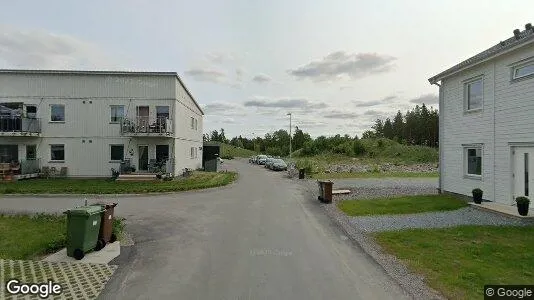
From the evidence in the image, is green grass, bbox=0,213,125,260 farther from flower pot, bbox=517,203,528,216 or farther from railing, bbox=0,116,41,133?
railing, bbox=0,116,41,133

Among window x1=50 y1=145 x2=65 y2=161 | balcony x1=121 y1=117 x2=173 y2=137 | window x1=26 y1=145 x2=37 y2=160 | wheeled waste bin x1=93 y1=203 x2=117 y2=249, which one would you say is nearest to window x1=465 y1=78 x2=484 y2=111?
wheeled waste bin x1=93 y1=203 x2=117 y2=249

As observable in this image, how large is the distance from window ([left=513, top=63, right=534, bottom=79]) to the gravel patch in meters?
4.97

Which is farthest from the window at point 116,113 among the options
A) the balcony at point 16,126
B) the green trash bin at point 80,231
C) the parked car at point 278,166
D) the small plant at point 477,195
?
the small plant at point 477,195

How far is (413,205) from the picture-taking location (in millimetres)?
15609

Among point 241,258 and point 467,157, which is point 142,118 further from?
point 241,258

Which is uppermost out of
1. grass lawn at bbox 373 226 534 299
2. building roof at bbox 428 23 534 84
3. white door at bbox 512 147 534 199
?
building roof at bbox 428 23 534 84

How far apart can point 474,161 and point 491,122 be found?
7.08ft

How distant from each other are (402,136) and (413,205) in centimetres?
9361

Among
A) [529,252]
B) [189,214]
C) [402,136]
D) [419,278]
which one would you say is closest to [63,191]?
[189,214]

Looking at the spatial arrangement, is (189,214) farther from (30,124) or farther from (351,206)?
(30,124)

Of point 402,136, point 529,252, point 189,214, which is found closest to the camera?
point 529,252

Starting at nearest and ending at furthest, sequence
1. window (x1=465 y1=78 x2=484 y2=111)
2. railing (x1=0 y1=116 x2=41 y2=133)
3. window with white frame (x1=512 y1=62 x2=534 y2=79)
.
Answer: window with white frame (x1=512 y1=62 x2=534 y2=79)
window (x1=465 y1=78 x2=484 y2=111)
railing (x1=0 y1=116 x2=41 y2=133)

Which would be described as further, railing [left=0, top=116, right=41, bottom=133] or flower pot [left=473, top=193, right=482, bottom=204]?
railing [left=0, top=116, right=41, bottom=133]

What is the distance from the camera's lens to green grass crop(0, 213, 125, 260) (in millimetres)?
8914
